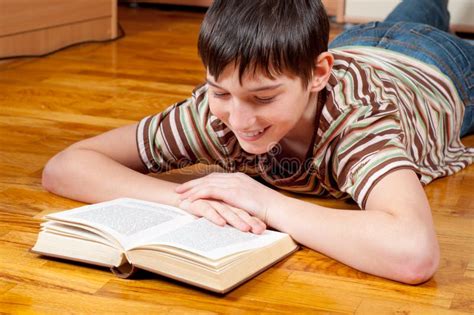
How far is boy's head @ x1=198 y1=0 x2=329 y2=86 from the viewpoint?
1.09 m

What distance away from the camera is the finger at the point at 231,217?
1116mm

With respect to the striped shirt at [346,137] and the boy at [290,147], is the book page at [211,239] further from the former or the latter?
the striped shirt at [346,137]

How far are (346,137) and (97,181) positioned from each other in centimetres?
39

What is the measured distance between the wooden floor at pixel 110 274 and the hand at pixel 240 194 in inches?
3.2

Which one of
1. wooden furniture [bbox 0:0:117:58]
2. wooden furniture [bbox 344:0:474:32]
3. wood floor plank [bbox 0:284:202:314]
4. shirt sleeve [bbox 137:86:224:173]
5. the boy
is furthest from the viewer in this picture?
wooden furniture [bbox 344:0:474:32]

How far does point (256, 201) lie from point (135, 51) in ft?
5.96

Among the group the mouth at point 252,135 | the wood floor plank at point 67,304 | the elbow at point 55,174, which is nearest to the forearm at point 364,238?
the mouth at point 252,135

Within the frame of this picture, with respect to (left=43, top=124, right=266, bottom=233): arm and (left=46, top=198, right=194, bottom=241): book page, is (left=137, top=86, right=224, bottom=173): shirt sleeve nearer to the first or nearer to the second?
(left=43, top=124, right=266, bottom=233): arm

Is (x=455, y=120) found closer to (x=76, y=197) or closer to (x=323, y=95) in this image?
(x=323, y=95)

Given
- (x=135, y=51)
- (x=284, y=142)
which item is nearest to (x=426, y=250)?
(x=284, y=142)

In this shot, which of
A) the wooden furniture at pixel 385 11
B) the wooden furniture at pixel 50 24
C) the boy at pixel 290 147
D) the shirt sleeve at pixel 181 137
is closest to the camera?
the boy at pixel 290 147

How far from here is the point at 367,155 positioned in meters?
1.20

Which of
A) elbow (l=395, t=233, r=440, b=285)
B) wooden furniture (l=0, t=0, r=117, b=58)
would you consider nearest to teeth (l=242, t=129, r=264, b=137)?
elbow (l=395, t=233, r=440, b=285)

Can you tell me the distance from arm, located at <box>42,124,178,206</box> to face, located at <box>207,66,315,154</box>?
161 millimetres
